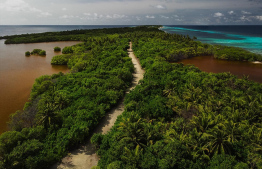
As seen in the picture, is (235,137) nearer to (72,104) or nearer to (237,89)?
(237,89)

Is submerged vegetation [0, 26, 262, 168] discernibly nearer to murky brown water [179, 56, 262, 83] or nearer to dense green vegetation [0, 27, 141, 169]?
dense green vegetation [0, 27, 141, 169]

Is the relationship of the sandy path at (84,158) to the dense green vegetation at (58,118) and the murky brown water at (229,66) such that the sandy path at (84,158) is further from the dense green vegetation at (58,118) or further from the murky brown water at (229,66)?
the murky brown water at (229,66)

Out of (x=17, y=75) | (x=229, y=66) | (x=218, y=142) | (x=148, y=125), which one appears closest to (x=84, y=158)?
(x=148, y=125)

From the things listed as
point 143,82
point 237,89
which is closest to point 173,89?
point 143,82

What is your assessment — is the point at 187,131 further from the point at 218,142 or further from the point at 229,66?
the point at 229,66

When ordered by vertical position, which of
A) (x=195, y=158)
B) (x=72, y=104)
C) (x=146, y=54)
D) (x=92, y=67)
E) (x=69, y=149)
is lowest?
(x=69, y=149)

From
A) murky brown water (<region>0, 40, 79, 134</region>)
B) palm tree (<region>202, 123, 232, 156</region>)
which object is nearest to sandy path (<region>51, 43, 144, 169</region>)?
palm tree (<region>202, 123, 232, 156</region>)
